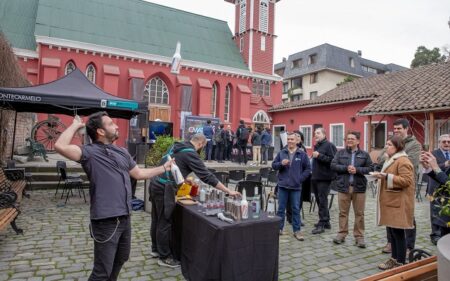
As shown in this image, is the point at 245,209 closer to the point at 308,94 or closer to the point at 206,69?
the point at 206,69

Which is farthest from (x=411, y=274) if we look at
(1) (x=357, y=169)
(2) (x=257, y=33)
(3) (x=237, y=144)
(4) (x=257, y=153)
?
(2) (x=257, y=33)

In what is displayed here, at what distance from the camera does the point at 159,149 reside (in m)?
7.86

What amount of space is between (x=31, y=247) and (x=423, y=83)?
57.8 ft

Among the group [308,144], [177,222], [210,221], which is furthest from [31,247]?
[308,144]

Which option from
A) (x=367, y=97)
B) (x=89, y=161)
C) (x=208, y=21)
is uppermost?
(x=208, y=21)

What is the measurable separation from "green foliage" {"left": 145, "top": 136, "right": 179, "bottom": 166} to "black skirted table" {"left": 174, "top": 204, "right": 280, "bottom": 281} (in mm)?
3904

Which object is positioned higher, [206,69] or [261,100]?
[206,69]

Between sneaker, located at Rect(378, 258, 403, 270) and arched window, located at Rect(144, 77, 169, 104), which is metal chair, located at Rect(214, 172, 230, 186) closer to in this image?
sneaker, located at Rect(378, 258, 403, 270)

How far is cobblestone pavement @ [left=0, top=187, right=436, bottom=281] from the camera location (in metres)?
4.17

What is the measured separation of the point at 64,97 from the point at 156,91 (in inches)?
597

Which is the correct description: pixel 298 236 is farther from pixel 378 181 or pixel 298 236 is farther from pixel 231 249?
pixel 231 249

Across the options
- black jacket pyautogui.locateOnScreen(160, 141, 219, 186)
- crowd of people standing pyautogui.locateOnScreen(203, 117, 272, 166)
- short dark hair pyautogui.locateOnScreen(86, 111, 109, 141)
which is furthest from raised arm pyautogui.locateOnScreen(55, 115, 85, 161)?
crowd of people standing pyautogui.locateOnScreen(203, 117, 272, 166)

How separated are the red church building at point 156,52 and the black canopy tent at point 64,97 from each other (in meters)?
7.68

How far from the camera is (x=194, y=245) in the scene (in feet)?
12.7
